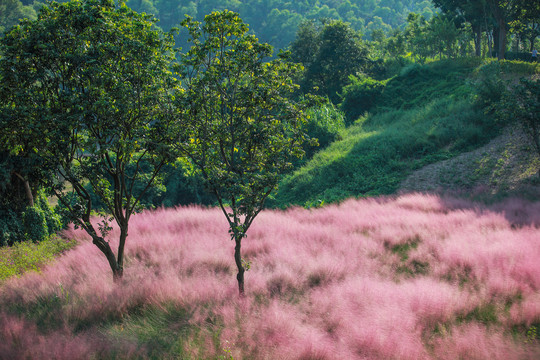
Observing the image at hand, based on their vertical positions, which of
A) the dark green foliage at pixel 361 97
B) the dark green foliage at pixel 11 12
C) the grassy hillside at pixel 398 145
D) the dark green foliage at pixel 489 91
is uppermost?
→ the dark green foliage at pixel 11 12

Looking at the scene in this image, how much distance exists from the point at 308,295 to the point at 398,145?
15.7m

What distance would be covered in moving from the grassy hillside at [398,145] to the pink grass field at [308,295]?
7.78 m

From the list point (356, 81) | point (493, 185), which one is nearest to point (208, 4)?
point (356, 81)

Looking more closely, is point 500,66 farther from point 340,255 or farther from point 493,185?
point 340,255

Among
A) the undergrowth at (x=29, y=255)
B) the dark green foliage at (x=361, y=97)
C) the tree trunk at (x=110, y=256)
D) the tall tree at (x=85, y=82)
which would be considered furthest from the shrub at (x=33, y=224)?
the dark green foliage at (x=361, y=97)

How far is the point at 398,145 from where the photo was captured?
805 inches

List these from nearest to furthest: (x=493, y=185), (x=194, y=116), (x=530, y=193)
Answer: (x=194, y=116)
(x=530, y=193)
(x=493, y=185)

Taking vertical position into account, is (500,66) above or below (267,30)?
below

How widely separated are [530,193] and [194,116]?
43.1 feet

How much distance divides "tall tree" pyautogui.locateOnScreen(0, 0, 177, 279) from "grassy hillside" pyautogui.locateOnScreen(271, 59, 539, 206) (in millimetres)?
12070

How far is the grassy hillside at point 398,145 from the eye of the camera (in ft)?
61.2

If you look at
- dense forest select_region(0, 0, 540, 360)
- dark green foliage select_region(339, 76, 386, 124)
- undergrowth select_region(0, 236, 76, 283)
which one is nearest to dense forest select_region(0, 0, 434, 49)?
dark green foliage select_region(339, 76, 386, 124)

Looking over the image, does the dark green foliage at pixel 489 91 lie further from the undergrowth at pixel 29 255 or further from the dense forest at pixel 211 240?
the undergrowth at pixel 29 255

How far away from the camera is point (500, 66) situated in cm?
2411
